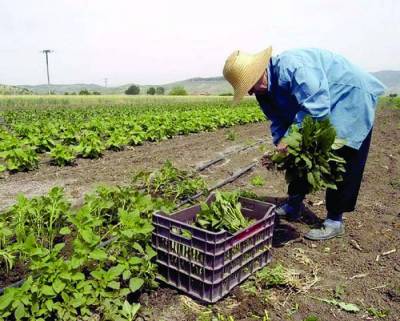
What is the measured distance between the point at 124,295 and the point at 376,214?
334 centimetres

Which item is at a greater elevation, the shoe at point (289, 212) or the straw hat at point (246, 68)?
the straw hat at point (246, 68)

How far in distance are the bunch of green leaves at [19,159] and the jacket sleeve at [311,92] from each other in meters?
4.91

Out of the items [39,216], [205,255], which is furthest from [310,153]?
[39,216]

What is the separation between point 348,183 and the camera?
3.69 metres

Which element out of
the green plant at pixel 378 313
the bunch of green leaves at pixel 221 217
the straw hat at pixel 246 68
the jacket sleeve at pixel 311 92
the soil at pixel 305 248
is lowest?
the green plant at pixel 378 313

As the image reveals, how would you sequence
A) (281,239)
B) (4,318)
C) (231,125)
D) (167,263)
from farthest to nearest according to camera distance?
(231,125) → (281,239) → (167,263) → (4,318)

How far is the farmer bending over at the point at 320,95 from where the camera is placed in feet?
10.4

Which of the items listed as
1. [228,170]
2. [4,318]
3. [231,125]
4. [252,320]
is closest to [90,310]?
[4,318]

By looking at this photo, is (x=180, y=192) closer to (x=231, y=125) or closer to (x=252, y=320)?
(x=252, y=320)

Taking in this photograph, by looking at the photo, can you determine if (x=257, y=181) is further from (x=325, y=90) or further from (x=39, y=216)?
(x=39, y=216)

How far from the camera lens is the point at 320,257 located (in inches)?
136

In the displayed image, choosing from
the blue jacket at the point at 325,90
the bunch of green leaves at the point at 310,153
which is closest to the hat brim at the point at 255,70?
the blue jacket at the point at 325,90

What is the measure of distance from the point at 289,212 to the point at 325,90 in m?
1.65

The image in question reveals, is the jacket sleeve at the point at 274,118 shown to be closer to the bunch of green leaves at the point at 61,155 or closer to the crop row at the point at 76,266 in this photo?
the crop row at the point at 76,266
